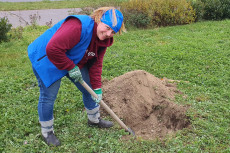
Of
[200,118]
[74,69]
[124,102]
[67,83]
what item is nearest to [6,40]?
[67,83]

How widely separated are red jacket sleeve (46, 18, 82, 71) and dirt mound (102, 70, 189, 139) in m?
1.54

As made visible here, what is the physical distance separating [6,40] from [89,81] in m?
5.20

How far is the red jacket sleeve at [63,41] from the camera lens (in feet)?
7.71

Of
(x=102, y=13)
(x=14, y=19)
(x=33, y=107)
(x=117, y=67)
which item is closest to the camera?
(x=102, y=13)

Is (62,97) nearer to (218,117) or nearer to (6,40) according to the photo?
(218,117)

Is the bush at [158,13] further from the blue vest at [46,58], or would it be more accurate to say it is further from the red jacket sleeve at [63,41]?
the red jacket sleeve at [63,41]

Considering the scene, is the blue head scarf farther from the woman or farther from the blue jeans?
the blue jeans

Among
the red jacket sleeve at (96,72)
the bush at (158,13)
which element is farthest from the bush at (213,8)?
the red jacket sleeve at (96,72)

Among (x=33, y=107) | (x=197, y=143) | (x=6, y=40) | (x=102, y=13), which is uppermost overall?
(x=102, y=13)

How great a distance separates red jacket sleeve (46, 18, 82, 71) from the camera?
2350 mm

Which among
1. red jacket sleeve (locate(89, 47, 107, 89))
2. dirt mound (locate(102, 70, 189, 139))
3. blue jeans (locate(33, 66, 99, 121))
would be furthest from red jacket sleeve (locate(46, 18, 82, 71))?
dirt mound (locate(102, 70, 189, 139))

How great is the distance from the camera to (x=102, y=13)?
8.11 ft

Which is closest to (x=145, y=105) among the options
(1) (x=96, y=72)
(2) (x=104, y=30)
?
(1) (x=96, y=72)

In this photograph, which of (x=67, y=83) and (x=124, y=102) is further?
(x=67, y=83)
